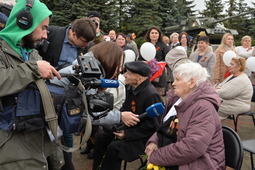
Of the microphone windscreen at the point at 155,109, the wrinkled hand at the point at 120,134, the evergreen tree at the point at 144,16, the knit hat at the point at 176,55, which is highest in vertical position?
the evergreen tree at the point at 144,16

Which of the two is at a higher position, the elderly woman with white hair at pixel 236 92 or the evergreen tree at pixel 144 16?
the evergreen tree at pixel 144 16

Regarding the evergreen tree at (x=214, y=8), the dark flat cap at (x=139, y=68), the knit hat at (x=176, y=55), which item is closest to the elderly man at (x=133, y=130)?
the dark flat cap at (x=139, y=68)

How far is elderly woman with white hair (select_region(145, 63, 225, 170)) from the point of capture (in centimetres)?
190

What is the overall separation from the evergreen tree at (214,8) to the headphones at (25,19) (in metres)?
38.0

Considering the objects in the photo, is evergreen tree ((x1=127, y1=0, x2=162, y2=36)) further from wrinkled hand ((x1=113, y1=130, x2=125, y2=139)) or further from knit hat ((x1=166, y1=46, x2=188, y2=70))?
wrinkled hand ((x1=113, y1=130, x2=125, y2=139))

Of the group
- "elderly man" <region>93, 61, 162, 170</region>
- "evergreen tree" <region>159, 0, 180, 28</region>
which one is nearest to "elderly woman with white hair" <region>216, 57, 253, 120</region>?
"elderly man" <region>93, 61, 162, 170</region>

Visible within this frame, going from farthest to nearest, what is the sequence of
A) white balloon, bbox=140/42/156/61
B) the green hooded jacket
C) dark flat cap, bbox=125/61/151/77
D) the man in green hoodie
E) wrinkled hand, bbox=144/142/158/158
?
white balloon, bbox=140/42/156/61 → dark flat cap, bbox=125/61/151/77 → wrinkled hand, bbox=144/142/158/158 → the green hooded jacket → the man in green hoodie

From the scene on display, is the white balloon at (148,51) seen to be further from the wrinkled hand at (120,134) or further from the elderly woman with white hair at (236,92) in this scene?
the wrinkled hand at (120,134)

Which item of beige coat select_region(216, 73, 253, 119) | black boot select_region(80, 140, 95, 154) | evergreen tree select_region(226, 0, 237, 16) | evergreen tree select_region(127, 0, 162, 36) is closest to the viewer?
black boot select_region(80, 140, 95, 154)

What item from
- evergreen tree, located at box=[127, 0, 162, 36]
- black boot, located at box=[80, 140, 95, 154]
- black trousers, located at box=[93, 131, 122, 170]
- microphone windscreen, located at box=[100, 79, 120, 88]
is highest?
evergreen tree, located at box=[127, 0, 162, 36]

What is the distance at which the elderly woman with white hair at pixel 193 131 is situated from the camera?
190cm

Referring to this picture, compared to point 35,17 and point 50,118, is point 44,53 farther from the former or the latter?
point 50,118

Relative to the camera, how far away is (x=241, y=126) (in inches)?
201

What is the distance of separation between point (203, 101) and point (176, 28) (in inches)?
656
